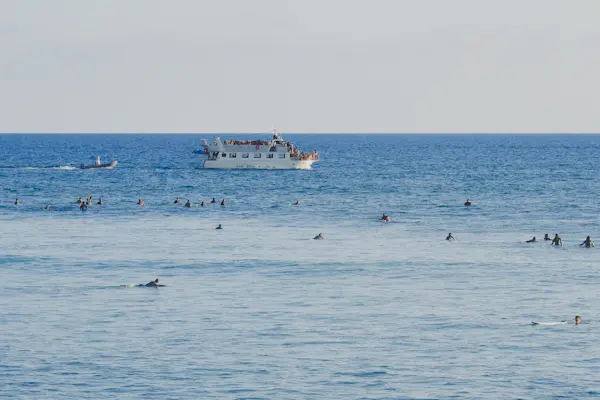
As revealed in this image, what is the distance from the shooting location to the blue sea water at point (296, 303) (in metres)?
44.0

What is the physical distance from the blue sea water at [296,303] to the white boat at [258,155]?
61524mm

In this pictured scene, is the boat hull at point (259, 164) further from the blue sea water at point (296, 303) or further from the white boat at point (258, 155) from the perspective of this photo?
the blue sea water at point (296, 303)

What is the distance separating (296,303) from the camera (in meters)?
59.3

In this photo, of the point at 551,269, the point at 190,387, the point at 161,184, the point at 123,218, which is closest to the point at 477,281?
the point at 551,269

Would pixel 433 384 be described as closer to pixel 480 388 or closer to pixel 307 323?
pixel 480 388

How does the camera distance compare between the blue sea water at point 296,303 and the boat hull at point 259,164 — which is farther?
the boat hull at point 259,164

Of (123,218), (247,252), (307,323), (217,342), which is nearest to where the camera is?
(217,342)

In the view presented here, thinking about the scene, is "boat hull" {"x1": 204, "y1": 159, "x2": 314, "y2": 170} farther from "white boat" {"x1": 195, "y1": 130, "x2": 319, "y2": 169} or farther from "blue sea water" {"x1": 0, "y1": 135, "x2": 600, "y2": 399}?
"blue sea water" {"x1": 0, "y1": 135, "x2": 600, "y2": 399}

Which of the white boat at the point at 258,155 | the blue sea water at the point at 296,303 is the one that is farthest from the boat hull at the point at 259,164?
the blue sea water at the point at 296,303

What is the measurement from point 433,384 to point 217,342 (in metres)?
11.3

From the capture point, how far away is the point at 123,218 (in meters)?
107

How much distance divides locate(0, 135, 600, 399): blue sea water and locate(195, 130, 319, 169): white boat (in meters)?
61.5

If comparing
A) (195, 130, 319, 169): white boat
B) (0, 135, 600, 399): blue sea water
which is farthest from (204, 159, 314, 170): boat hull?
(0, 135, 600, 399): blue sea water

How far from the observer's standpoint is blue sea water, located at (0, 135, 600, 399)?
4403 cm
